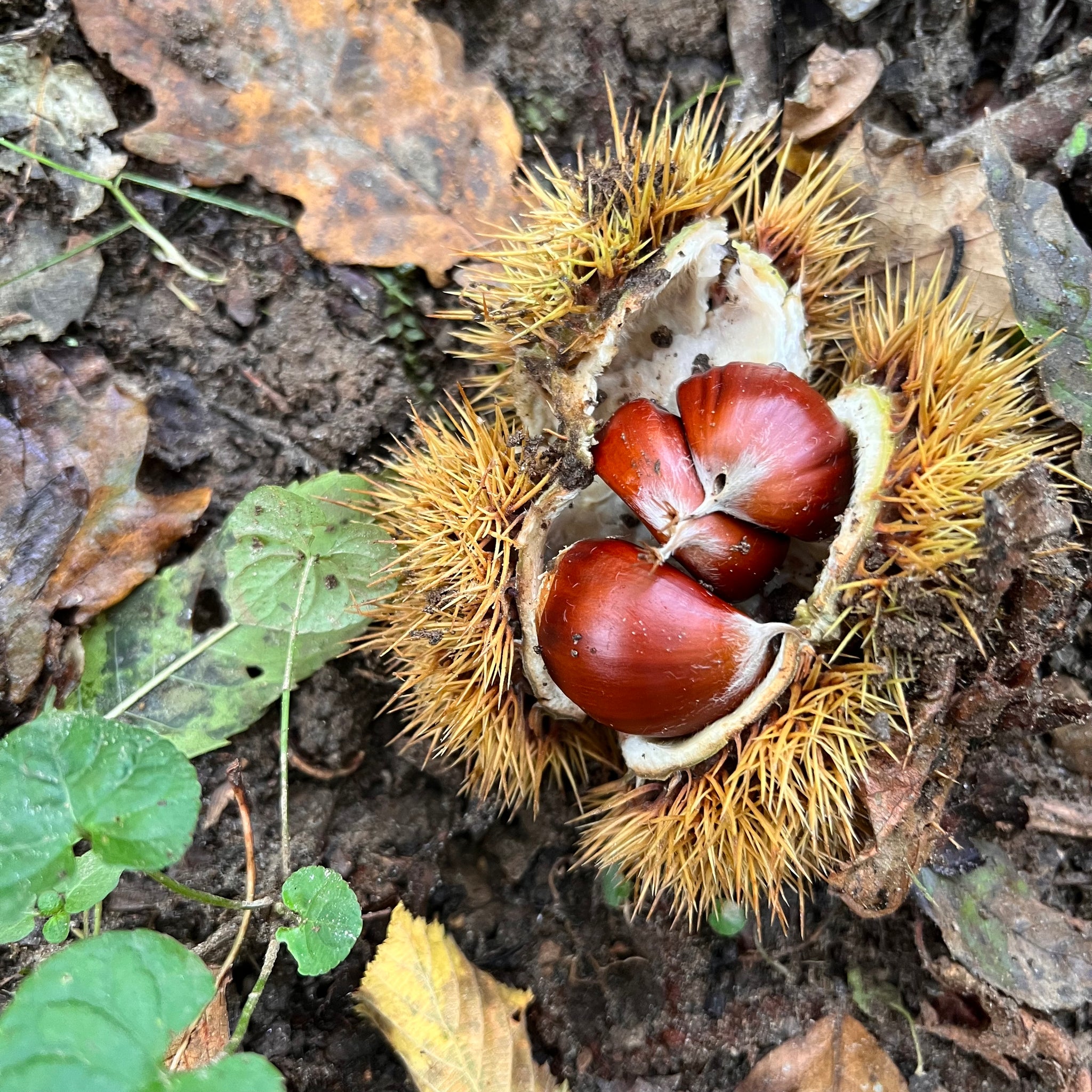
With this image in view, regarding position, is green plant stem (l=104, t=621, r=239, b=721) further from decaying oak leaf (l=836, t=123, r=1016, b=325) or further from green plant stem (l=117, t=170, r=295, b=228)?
decaying oak leaf (l=836, t=123, r=1016, b=325)

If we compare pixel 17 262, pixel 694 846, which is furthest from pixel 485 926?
pixel 17 262

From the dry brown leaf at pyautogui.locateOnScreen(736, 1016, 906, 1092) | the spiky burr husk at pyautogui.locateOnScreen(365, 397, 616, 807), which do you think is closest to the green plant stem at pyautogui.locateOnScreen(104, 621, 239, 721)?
the spiky burr husk at pyautogui.locateOnScreen(365, 397, 616, 807)

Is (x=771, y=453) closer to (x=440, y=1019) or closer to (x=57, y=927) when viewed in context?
(x=440, y=1019)

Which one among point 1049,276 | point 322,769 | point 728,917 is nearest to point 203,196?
point 322,769

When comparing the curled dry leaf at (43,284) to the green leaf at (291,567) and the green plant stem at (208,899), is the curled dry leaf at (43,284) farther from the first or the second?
the green plant stem at (208,899)

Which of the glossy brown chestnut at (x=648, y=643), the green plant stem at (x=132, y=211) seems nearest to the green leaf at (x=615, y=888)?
the glossy brown chestnut at (x=648, y=643)

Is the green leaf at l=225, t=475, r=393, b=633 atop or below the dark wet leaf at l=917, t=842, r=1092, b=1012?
below

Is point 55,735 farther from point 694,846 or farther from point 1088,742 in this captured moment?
point 1088,742
